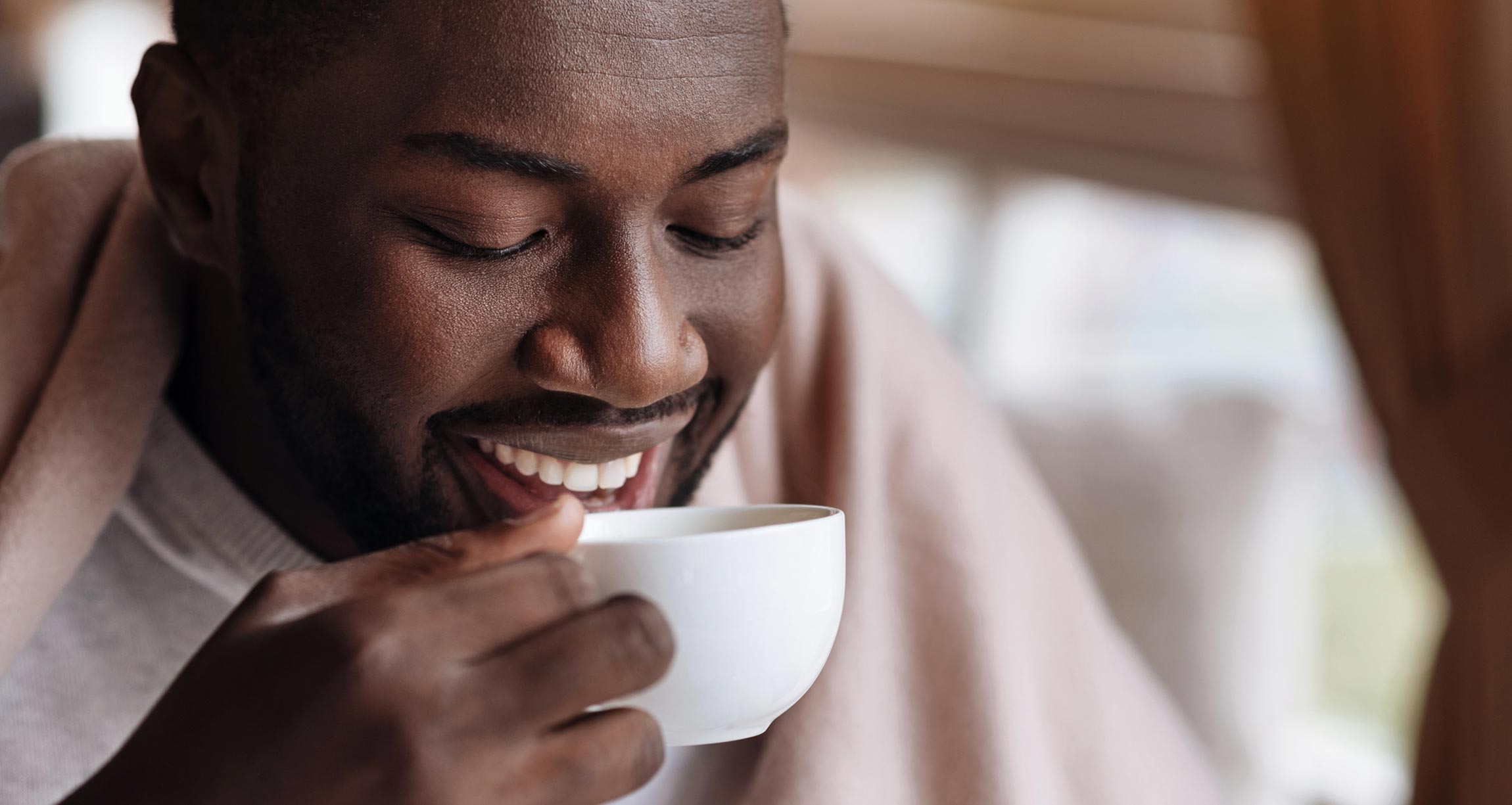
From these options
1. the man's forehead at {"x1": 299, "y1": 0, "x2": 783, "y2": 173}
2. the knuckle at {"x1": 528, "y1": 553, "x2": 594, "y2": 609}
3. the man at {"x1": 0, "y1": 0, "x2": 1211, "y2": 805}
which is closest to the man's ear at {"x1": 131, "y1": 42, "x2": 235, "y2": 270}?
the man at {"x1": 0, "y1": 0, "x2": 1211, "y2": 805}

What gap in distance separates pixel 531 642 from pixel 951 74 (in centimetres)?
205

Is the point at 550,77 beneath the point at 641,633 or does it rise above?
above

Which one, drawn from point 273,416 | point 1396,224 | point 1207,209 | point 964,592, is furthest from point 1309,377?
point 273,416

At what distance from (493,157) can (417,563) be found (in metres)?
0.21

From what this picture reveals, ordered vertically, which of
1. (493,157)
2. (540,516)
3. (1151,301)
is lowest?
(1151,301)

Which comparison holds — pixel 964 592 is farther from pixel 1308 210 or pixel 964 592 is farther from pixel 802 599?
pixel 1308 210

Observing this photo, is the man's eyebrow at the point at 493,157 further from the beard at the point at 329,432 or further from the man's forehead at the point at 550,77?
the beard at the point at 329,432

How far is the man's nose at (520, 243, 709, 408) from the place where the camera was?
0.65m

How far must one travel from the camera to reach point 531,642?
517 mm

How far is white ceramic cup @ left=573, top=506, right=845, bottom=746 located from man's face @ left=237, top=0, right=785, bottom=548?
0.14 m

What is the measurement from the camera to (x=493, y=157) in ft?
2.10

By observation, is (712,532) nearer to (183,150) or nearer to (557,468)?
(557,468)

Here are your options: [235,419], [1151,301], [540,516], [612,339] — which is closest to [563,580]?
[540,516]

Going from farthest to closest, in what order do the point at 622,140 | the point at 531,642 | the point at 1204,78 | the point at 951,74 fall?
the point at 951,74, the point at 1204,78, the point at 622,140, the point at 531,642
